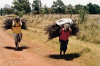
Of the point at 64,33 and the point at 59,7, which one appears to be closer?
the point at 64,33

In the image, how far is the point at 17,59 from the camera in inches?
261

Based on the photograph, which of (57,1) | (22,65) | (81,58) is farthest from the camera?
(57,1)

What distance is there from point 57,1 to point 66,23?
7126 cm

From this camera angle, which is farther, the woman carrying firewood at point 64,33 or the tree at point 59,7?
the tree at point 59,7

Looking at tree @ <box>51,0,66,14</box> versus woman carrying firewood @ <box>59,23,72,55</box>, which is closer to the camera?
woman carrying firewood @ <box>59,23,72,55</box>

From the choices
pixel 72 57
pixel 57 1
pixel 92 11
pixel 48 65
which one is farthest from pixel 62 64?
pixel 92 11

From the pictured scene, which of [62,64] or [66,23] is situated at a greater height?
[66,23]

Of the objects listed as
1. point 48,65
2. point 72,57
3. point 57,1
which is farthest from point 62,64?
point 57,1

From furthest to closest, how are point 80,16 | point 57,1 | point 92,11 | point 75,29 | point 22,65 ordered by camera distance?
point 92,11 → point 57,1 → point 80,16 → point 75,29 → point 22,65

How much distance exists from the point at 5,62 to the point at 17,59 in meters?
0.64

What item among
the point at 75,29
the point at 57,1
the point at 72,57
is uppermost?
the point at 57,1

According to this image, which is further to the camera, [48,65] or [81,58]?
[81,58]

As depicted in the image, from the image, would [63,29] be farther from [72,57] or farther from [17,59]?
[17,59]

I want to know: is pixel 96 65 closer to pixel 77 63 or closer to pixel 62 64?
pixel 77 63
